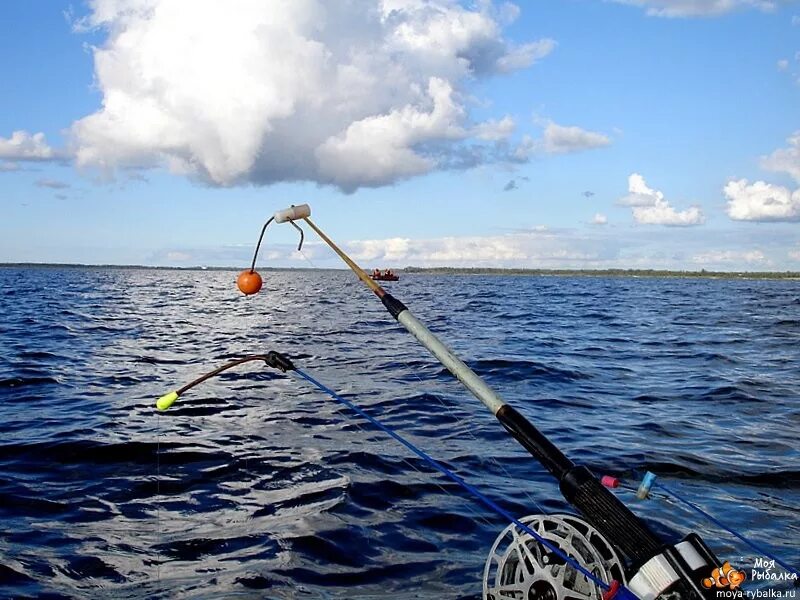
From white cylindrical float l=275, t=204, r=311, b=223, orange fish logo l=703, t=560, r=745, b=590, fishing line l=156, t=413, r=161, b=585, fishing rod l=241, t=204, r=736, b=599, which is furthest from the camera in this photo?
fishing line l=156, t=413, r=161, b=585

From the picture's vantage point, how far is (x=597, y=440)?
36.4ft

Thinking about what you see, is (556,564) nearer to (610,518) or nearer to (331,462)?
(610,518)

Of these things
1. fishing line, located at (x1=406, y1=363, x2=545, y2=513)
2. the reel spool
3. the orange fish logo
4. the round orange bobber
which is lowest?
fishing line, located at (x1=406, y1=363, x2=545, y2=513)

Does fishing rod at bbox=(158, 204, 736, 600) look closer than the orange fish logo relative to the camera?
No

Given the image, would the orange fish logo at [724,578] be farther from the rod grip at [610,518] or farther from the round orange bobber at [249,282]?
the round orange bobber at [249,282]

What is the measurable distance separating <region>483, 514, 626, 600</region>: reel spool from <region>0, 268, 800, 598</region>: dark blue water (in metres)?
1.45

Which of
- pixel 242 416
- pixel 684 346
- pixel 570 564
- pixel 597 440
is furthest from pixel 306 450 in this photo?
Answer: pixel 684 346

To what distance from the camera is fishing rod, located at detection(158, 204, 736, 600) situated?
385 centimetres

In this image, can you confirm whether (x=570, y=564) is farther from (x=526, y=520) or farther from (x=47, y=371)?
(x=47, y=371)

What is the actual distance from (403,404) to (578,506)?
935 cm

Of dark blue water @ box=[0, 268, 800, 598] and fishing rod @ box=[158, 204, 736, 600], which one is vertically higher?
fishing rod @ box=[158, 204, 736, 600]

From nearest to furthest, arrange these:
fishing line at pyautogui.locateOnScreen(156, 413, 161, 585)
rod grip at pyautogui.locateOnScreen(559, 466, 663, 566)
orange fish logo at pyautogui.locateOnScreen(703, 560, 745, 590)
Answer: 1. orange fish logo at pyautogui.locateOnScreen(703, 560, 745, 590)
2. rod grip at pyautogui.locateOnScreen(559, 466, 663, 566)
3. fishing line at pyautogui.locateOnScreen(156, 413, 161, 585)

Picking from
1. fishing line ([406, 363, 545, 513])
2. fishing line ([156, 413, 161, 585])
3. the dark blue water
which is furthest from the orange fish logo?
fishing line ([156, 413, 161, 585])

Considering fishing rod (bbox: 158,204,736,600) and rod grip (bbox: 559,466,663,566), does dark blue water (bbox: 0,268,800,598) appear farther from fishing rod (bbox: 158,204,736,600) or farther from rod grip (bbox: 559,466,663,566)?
rod grip (bbox: 559,466,663,566)
